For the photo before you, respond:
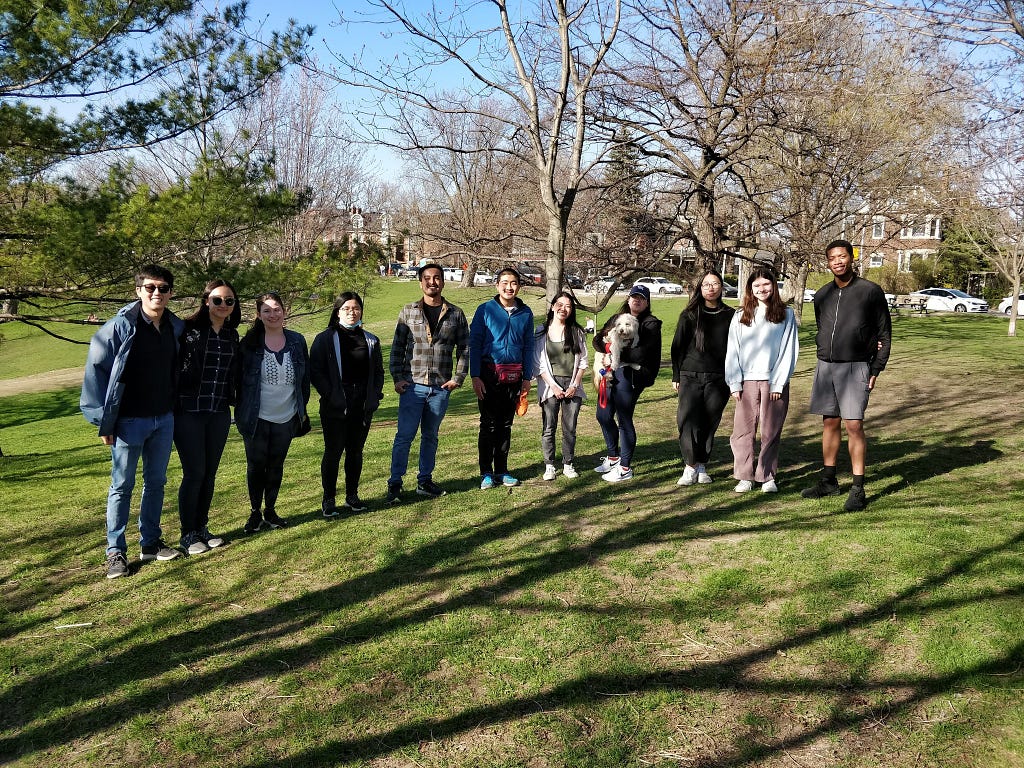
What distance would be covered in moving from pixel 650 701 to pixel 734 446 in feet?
11.1

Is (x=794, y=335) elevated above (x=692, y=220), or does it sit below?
below

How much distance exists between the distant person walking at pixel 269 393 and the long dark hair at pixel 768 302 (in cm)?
338

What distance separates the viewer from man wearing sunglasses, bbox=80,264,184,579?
475 centimetres

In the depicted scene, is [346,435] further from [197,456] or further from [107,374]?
[107,374]

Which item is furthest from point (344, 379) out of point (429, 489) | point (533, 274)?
point (533, 274)

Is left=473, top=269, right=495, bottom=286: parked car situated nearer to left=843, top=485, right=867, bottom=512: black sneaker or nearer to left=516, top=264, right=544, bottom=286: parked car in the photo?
left=516, top=264, right=544, bottom=286: parked car

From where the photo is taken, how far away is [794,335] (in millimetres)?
6246

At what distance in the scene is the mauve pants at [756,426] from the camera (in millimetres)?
6301

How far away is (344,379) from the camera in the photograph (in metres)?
5.91

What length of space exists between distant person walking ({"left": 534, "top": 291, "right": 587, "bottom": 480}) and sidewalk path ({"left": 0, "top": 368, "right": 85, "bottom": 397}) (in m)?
24.1

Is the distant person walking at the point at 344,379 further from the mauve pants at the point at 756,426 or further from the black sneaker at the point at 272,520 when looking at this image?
the mauve pants at the point at 756,426

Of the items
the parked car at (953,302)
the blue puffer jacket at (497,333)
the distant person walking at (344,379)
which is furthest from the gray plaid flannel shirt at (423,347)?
the parked car at (953,302)

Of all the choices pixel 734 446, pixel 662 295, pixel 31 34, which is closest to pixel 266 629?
pixel 734 446

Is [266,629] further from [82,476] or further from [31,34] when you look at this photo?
[31,34]
